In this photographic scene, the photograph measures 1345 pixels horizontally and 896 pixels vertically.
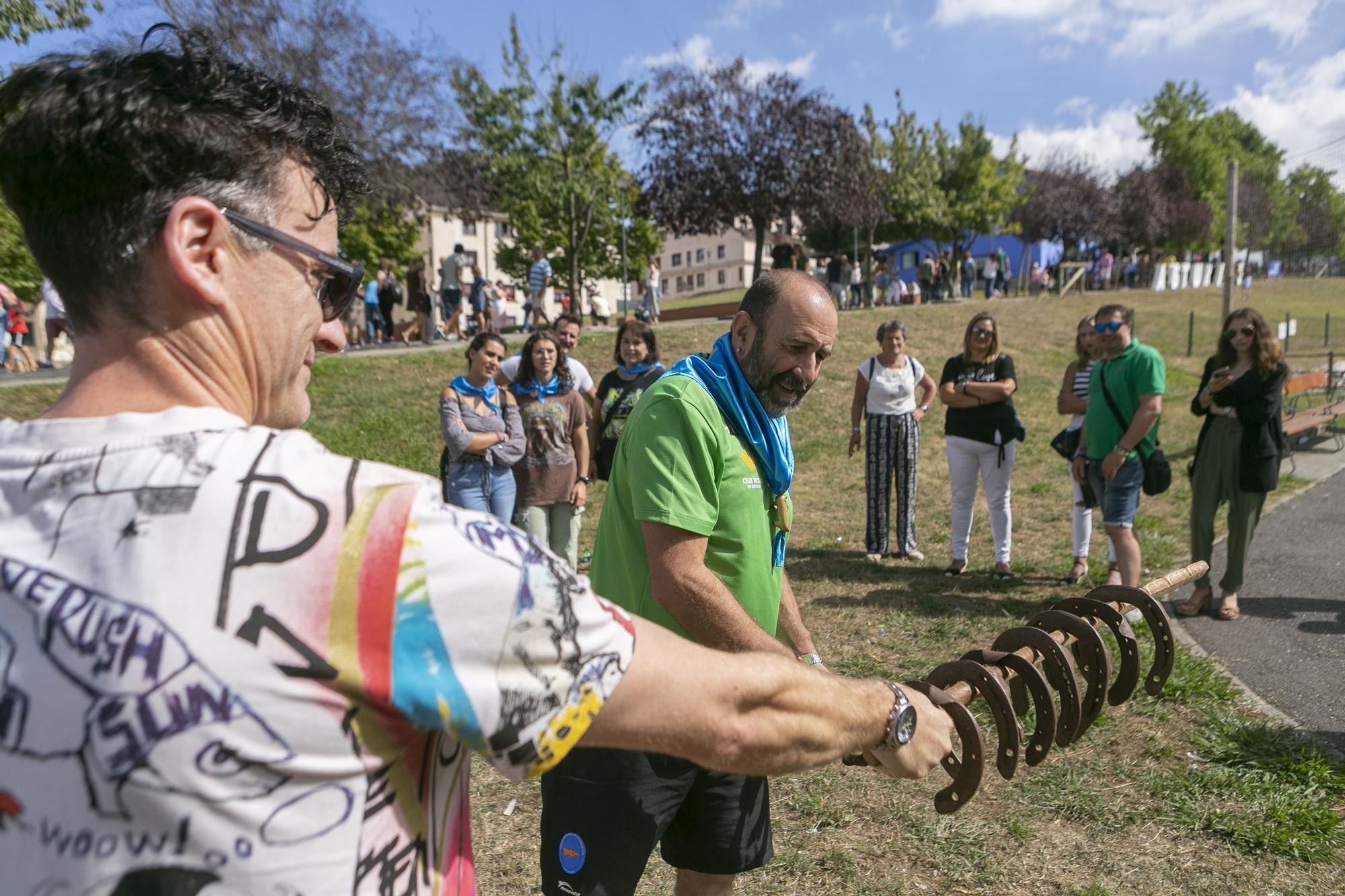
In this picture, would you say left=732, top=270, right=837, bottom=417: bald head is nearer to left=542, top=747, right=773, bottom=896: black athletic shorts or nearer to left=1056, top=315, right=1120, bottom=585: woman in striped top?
left=542, top=747, right=773, bottom=896: black athletic shorts

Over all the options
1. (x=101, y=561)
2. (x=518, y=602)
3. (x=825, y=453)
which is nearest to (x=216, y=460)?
(x=101, y=561)

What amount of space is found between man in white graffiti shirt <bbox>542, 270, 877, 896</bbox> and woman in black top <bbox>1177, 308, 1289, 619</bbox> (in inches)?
180

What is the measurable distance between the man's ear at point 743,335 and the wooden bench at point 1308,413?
9743 millimetres

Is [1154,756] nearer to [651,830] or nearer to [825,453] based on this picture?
[651,830]

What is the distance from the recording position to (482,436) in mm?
6012

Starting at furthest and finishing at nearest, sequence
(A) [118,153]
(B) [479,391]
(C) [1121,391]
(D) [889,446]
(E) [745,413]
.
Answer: (D) [889,446], (B) [479,391], (C) [1121,391], (E) [745,413], (A) [118,153]

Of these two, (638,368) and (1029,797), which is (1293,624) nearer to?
(1029,797)

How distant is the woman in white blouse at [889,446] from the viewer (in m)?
7.68

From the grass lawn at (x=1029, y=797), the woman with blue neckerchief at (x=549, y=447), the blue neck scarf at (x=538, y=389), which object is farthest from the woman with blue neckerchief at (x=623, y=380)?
the grass lawn at (x=1029, y=797)

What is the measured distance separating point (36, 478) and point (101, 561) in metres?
0.13

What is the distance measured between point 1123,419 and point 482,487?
450cm

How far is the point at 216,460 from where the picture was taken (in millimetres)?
875

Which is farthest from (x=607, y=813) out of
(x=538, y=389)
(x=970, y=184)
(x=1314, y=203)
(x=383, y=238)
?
(x=1314, y=203)

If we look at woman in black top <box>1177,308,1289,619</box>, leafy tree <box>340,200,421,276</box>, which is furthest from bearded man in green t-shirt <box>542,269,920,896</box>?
leafy tree <box>340,200,421,276</box>
